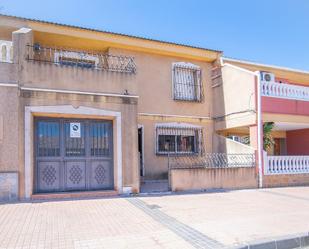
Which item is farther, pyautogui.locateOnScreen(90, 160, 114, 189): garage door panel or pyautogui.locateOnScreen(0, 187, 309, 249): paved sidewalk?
pyautogui.locateOnScreen(90, 160, 114, 189): garage door panel

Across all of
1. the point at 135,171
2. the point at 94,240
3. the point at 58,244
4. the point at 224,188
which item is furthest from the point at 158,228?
the point at 224,188

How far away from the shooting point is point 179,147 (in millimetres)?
14398

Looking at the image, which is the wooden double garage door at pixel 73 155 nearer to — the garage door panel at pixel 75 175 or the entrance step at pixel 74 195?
the garage door panel at pixel 75 175

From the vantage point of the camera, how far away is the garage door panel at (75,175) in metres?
9.95

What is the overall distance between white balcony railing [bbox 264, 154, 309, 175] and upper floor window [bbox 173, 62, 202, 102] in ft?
14.8

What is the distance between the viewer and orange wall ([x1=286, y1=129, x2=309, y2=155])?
16.8 metres

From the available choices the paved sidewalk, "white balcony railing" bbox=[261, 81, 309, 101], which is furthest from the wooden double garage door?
"white balcony railing" bbox=[261, 81, 309, 101]

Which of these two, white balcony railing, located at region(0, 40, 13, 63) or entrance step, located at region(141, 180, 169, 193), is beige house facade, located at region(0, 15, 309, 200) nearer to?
white balcony railing, located at region(0, 40, 13, 63)

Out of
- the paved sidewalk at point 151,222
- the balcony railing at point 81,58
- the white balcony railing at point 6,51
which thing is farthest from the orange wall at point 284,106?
the white balcony railing at point 6,51

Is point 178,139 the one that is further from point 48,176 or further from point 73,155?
point 48,176

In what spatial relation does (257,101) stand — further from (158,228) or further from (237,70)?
(158,228)

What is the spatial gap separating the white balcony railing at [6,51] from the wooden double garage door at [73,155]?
6.96 feet

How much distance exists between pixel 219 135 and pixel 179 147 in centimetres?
237


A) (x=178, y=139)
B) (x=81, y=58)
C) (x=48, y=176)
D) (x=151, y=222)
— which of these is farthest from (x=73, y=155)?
(x=178, y=139)
